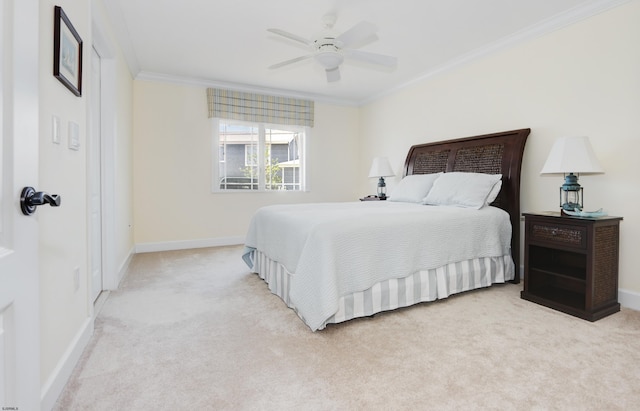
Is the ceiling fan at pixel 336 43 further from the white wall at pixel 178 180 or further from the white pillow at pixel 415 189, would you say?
the white wall at pixel 178 180

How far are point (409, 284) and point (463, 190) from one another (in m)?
1.29

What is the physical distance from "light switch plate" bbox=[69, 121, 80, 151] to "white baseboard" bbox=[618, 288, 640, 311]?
3.90 meters

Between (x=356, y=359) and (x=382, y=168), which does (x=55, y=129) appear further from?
(x=382, y=168)

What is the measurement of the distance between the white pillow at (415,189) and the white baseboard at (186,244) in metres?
2.61

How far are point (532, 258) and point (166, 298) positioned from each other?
10.1 feet

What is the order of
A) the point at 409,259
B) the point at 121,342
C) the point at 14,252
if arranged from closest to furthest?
the point at 14,252 → the point at 121,342 → the point at 409,259

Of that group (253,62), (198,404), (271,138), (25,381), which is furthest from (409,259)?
(271,138)

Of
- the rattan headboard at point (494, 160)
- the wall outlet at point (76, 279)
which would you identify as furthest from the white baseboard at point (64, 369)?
the rattan headboard at point (494, 160)

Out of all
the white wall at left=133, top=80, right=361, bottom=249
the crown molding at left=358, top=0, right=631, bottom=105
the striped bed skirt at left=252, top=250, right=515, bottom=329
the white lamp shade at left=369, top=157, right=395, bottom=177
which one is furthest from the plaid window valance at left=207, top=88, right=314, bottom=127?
the striped bed skirt at left=252, top=250, right=515, bottom=329

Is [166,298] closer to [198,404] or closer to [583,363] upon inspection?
[198,404]

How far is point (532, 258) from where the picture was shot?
271 cm

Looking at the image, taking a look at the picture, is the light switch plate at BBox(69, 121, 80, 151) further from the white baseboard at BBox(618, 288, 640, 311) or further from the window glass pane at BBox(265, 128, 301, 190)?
the white baseboard at BBox(618, 288, 640, 311)

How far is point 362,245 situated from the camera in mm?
2193

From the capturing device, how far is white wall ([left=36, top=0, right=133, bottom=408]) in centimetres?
138
